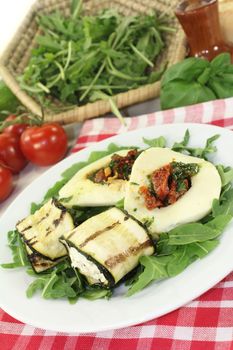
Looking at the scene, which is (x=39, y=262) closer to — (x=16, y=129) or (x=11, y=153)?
(x=11, y=153)

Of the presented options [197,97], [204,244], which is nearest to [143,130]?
[197,97]

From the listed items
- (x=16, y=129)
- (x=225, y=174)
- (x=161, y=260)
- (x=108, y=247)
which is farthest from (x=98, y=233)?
(x=16, y=129)

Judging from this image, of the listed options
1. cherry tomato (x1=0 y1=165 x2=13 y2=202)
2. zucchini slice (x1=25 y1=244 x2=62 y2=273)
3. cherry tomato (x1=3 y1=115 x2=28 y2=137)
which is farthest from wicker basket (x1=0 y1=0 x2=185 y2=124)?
zucchini slice (x1=25 y1=244 x2=62 y2=273)

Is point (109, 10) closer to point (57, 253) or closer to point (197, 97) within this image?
point (197, 97)

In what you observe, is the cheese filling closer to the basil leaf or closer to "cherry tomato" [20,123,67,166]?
the basil leaf

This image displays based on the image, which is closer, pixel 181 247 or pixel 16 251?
pixel 181 247

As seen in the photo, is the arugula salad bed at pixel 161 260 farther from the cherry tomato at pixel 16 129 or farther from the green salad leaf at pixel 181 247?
the cherry tomato at pixel 16 129
